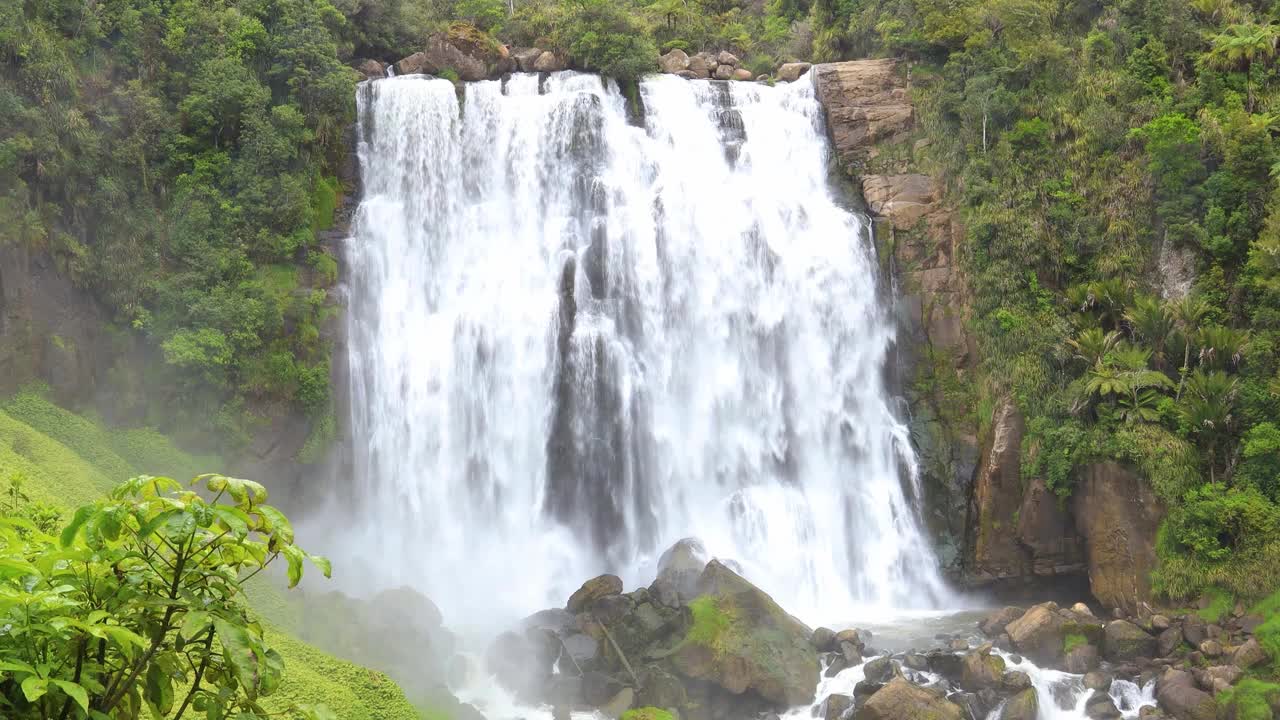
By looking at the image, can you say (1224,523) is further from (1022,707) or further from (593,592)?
(593,592)

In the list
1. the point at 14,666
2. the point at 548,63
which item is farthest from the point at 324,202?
the point at 14,666

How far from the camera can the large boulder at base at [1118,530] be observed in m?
20.5

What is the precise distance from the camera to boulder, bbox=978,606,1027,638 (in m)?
20.0

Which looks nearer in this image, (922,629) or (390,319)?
(922,629)

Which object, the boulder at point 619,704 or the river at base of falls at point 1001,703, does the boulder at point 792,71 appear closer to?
the river at base of falls at point 1001,703

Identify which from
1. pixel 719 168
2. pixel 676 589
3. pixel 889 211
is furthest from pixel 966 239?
pixel 676 589

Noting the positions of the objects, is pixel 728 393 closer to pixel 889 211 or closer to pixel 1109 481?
pixel 889 211

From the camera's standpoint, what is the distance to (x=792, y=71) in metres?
31.7

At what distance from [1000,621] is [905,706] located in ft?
18.8

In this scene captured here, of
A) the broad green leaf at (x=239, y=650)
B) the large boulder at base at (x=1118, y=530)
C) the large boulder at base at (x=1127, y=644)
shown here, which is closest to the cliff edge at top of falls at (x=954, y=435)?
the large boulder at base at (x=1118, y=530)

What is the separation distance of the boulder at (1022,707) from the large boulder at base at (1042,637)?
207cm

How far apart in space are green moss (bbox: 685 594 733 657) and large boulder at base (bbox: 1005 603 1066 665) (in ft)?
20.6

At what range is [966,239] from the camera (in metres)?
25.4

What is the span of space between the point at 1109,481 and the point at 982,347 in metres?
4.83
